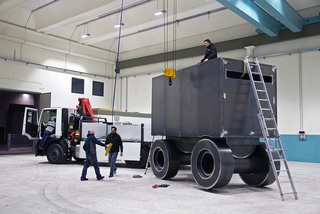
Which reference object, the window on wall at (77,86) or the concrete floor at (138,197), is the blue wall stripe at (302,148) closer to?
the concrete floor at (138,197)

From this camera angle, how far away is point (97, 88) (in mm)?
25688

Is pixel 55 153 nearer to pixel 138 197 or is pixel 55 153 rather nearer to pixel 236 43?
pixel 138 197

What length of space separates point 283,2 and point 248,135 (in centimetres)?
928

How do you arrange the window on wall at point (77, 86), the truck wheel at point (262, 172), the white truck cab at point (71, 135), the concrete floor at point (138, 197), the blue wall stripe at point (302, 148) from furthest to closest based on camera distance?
the window on wall at point (77, 86) → the blue wall stripe at point (302, 148) → the white truck cab at point (71, 135) → the truck wheel at point (262, 172) → the concrete floor at point (138, 197)

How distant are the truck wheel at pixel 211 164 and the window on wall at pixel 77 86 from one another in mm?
17267

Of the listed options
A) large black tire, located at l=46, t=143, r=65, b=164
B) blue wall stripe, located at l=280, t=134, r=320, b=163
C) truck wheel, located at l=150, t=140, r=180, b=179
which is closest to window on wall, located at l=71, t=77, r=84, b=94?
large black tire, located at l=46, t=143, r=65, b=164

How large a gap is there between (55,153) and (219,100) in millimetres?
9728

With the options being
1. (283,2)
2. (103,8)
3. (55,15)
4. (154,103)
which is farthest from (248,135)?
(55,15)

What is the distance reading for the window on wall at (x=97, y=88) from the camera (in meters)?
25.4

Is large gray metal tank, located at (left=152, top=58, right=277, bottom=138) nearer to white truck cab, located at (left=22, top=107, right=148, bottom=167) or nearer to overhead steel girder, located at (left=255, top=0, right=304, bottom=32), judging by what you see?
white truck cab, located at (left=22, top=107, right=148, bottom=167)

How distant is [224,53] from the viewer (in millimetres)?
20344

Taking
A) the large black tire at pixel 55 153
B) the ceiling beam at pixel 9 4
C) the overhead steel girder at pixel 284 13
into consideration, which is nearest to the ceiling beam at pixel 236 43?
the overhead steel girder at pixel 284 13

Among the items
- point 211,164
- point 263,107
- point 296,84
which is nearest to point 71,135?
point 211,164

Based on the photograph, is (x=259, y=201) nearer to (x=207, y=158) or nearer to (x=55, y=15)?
(x=207, y=158)
